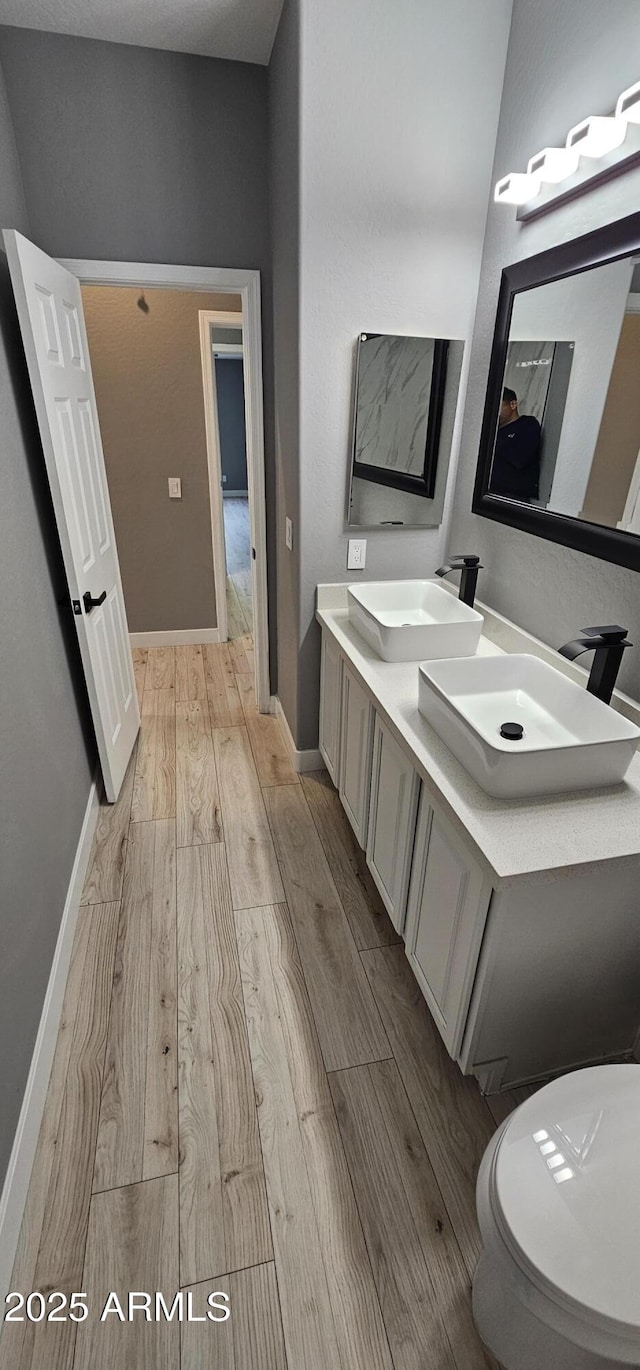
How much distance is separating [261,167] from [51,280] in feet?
3.35

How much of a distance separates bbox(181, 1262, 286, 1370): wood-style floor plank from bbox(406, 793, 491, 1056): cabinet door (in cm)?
58

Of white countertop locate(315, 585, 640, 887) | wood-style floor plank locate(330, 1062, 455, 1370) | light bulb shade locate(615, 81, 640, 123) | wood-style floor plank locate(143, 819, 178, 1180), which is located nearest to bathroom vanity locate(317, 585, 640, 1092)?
white countertop locate(315, 585, 640, 887)

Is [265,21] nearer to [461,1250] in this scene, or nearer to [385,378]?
[385,378]

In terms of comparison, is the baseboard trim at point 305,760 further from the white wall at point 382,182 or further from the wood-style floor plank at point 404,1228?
the wood-style floor plank at point 404,1228

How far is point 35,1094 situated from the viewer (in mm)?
1397

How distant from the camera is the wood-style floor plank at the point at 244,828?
81.7 inches

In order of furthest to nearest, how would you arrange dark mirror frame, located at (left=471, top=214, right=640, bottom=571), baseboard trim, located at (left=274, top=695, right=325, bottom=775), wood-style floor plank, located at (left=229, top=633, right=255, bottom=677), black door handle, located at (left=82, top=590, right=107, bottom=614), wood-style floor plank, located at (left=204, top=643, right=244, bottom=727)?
1. wood-style floor plank, located at (left=229, top=633, right=255, bottom=677)
2. wood-style floor plank, located at (left=204, top=643, right=244, bottom=727)
3. baseboard trim, located at (left=274, top=695, right=325, bottom=775)
4. black door handle, located at (left=82, top=590, right=107, bottom=614)
5. dark mirror frame, located at (left=471, top=214, right=640, bottom=571)

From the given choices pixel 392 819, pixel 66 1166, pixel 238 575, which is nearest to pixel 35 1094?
pixel 66 1166

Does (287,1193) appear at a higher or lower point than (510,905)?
lower

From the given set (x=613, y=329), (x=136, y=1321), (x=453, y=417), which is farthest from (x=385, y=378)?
(x=136, y=1321)

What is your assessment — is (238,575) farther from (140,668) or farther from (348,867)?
(348,867)

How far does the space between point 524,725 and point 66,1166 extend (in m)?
1.47

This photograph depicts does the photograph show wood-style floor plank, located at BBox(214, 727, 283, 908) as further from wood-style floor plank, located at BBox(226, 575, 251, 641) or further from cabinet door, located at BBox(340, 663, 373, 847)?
wood-style floor plank, located at BBox(226, 575, 251, 641)

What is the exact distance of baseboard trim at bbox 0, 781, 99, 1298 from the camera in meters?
1.18
